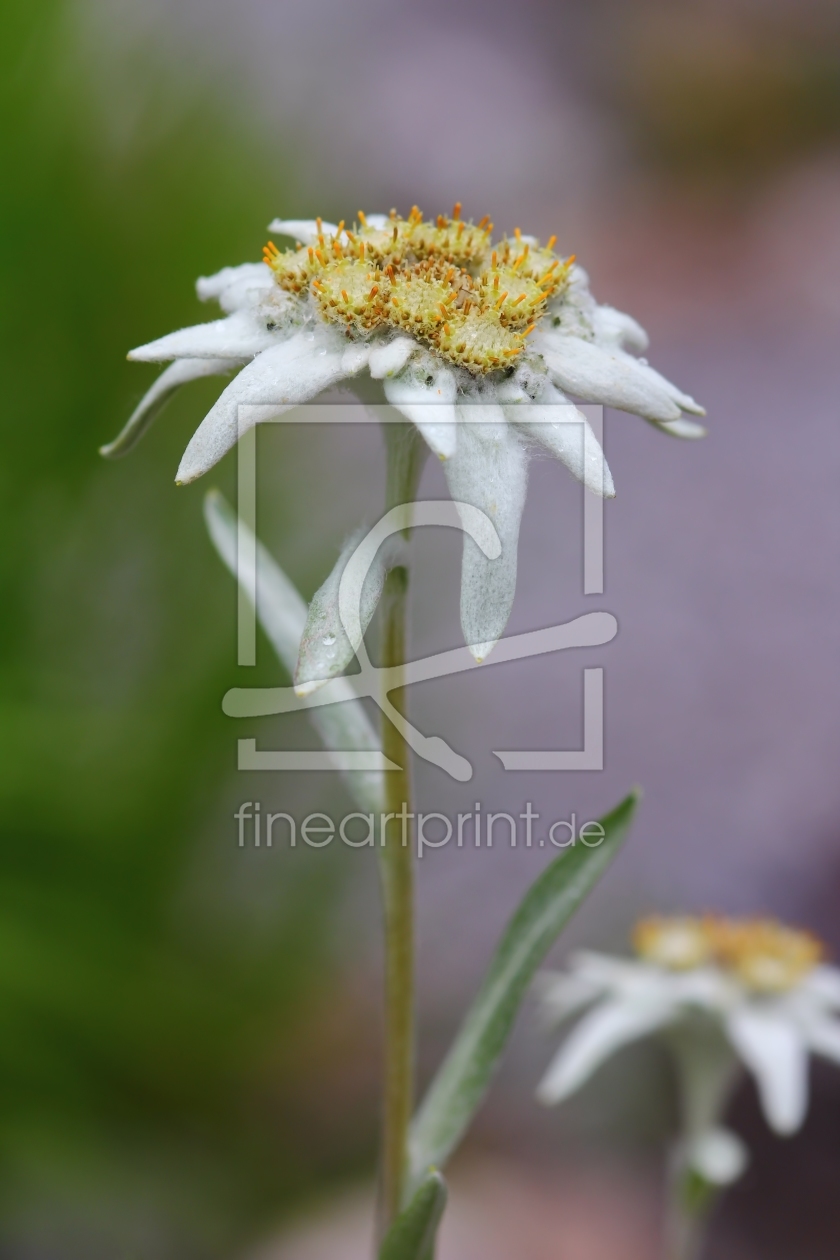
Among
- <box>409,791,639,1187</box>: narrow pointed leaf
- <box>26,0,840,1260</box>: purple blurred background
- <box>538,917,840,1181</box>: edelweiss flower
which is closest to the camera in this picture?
<box>409,791,639,1187</box>: narrow pointed leaf

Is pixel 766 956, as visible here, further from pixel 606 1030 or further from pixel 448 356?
pixel 448 356

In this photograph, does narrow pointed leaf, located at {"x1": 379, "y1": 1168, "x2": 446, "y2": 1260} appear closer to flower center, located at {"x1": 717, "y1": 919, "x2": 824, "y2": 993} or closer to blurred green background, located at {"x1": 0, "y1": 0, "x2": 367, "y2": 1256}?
flower center, located at {"x1": 717, "y1": 919, "x2": 824, "y2": 993}

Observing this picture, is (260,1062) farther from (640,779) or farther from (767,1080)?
(767,1080)

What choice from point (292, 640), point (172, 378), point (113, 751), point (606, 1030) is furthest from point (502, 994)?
point (113, 751)

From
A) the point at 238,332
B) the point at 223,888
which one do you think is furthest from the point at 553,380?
the point at 223,888

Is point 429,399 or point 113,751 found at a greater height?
point 429,399

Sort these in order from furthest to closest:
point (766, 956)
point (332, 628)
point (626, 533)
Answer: point (626, 533) < point (766, 956) < point (332, 628)

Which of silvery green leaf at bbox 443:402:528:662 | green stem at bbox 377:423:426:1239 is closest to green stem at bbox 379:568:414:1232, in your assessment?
green stem at bbox 377:423:426:1239
